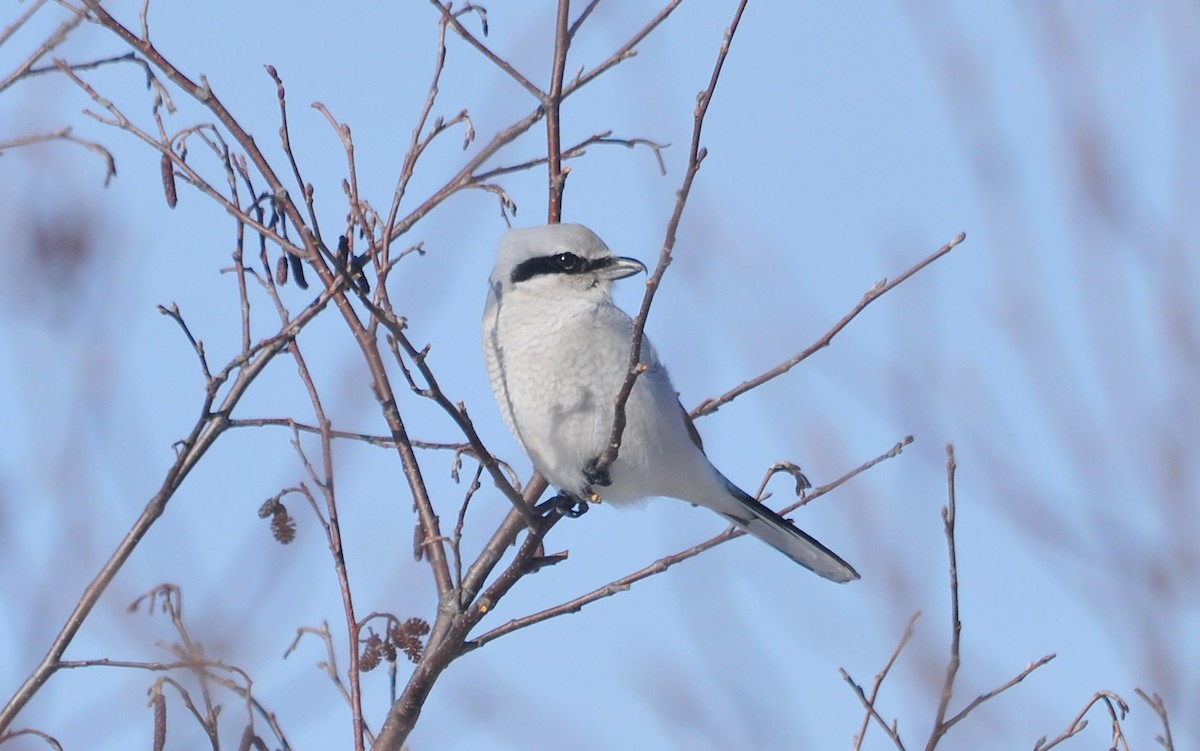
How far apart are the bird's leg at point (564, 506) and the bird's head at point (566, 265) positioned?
523 millimetres

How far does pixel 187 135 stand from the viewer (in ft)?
9.02

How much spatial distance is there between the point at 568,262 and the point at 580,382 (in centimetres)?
40

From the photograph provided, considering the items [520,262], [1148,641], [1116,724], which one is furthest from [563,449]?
[1148,641]

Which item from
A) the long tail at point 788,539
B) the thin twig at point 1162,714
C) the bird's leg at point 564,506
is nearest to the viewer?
the thin twig at point 1162,714

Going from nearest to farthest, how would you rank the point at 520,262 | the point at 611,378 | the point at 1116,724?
the point at 1116,724 < the point at 611,378 < the point at 520,262

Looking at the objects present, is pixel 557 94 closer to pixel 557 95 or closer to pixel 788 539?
pixel 557 95

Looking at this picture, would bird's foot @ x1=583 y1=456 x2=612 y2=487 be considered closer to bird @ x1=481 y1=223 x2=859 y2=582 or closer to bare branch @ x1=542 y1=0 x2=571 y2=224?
bird @ x1=481 y1=223 x2=859 y2=582

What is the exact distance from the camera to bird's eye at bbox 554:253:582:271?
11.7ft

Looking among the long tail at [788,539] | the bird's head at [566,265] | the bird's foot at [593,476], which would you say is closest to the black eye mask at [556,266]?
the bird's head at [566,265]

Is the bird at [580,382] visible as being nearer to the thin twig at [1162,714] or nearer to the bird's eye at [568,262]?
the bird's eye at [568,262]

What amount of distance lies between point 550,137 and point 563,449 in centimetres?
73

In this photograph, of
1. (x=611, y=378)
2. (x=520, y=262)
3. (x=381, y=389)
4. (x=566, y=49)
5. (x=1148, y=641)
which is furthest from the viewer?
(x=520, y=262)

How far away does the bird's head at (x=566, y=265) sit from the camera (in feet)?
11.6

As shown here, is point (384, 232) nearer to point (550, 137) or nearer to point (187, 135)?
point (187, 135)
